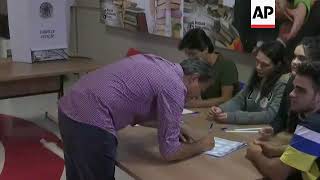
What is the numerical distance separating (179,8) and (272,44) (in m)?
1.68

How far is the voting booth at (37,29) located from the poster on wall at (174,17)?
2.66ft

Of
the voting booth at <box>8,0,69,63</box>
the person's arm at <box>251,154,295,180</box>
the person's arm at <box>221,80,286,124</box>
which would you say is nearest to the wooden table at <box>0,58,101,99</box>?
the voting booth at <box>8,0,69,63</box>

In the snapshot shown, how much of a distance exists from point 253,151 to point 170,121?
36 centimetres

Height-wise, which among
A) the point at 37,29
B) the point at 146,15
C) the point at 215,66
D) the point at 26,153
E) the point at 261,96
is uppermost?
the point at 146,15

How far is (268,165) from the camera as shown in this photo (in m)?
1.61

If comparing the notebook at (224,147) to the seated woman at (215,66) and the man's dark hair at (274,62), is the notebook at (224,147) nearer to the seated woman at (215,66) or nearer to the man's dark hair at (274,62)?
the man's dark hair at (274,62)

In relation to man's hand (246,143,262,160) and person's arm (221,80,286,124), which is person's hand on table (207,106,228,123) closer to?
person's arm (221,80,286,124)

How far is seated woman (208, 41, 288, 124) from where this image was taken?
7.70ft

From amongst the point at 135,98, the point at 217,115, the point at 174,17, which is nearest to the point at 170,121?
the point at 135,98

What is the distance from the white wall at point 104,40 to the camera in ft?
14.8

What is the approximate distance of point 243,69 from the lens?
3.60 metres

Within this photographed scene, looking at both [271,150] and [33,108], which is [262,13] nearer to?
[271,150]

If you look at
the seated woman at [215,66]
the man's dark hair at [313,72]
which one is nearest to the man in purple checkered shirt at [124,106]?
the man's dark hair at [313,72]

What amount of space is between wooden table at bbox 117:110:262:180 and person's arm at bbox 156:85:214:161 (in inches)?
2.0
